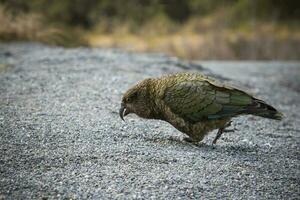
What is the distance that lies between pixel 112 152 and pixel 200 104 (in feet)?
4.02

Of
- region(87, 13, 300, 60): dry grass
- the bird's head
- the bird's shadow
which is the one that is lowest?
region(87, 13, 300, 60): dry grass

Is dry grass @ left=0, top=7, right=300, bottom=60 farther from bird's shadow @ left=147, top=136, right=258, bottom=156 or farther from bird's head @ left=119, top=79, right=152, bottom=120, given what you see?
bird's shadow @ left=147, top=136, right=258, bottom=156

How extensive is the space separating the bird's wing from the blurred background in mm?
12903

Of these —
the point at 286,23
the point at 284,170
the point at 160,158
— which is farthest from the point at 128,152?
the point at 286,23

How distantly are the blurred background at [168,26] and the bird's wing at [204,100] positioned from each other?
508 inches

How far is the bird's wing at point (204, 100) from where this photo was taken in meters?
6.55

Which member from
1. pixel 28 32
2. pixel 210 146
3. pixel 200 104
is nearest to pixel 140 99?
pixel 200 104

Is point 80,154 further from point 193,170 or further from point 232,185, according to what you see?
point 232,185

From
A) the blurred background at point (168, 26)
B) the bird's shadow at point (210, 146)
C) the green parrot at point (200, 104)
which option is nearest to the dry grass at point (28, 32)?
the blurred background at point (168, 26)

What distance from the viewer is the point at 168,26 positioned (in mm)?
27078

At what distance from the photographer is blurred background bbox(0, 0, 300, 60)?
810 inches

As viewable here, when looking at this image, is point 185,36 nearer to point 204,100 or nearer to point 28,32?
point 28,32

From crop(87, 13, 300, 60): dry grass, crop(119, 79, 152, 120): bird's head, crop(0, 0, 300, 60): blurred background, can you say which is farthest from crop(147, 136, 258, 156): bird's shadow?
crop(87, 13, 300, 60): dry grass

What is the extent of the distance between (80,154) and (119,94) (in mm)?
3613
